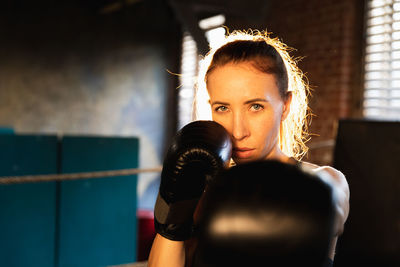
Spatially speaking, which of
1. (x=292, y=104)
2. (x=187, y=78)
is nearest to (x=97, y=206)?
(x=292, y=104)

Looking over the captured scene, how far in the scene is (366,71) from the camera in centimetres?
323

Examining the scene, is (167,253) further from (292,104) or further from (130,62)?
(130,62)

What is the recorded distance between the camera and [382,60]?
3.05 m

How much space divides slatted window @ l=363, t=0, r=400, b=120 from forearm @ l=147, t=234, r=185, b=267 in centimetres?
255

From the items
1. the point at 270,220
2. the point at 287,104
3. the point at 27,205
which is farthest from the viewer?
the point at 27,205

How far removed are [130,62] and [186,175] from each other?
5.34m

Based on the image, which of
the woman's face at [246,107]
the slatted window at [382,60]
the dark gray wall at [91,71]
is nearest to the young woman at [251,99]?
the woman's face at [246,107]

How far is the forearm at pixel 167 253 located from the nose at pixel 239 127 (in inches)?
10.2

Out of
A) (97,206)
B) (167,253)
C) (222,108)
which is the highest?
(222,108)

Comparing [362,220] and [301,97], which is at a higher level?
[301,97]

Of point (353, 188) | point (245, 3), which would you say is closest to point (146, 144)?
point (245, 3)

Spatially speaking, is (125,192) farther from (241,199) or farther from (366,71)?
(241,199)

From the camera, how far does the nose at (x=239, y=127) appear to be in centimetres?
89

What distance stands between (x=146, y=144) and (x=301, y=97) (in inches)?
191
